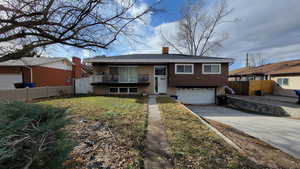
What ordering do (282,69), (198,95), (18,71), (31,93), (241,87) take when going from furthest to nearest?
(241,87) → (282,69) → (198,95) → (18,71) → (31,93)

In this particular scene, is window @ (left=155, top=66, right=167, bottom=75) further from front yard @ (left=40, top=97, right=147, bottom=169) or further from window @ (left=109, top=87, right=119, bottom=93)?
front yard @ (left=40, top=97, right=147, bottom=169)

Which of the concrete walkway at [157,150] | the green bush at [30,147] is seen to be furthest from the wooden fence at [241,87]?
the green bush at [30,147]

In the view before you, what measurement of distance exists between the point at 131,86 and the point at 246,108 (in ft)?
35.2

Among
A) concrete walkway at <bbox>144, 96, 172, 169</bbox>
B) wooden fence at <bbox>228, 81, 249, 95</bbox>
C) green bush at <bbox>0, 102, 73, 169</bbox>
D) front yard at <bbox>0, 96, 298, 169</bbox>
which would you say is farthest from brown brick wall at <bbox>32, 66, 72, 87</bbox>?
wooden fence at <bbox>228, 81, 249, 95</bbox>

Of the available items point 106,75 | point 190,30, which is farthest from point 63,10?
point 190,30

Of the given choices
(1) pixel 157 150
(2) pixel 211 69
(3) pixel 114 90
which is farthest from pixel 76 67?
(1) pixel 157 150

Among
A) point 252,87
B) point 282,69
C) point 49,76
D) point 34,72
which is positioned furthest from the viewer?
point 282,69

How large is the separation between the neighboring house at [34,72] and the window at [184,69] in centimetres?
1317

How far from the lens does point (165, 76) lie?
12781mm

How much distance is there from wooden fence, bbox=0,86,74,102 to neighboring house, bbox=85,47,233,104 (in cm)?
307

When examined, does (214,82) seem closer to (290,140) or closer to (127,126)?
(290,140)

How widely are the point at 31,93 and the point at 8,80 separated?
6.51 metres

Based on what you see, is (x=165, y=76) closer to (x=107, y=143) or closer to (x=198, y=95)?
(x=198, y=95)

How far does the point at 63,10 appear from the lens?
15.1ft
